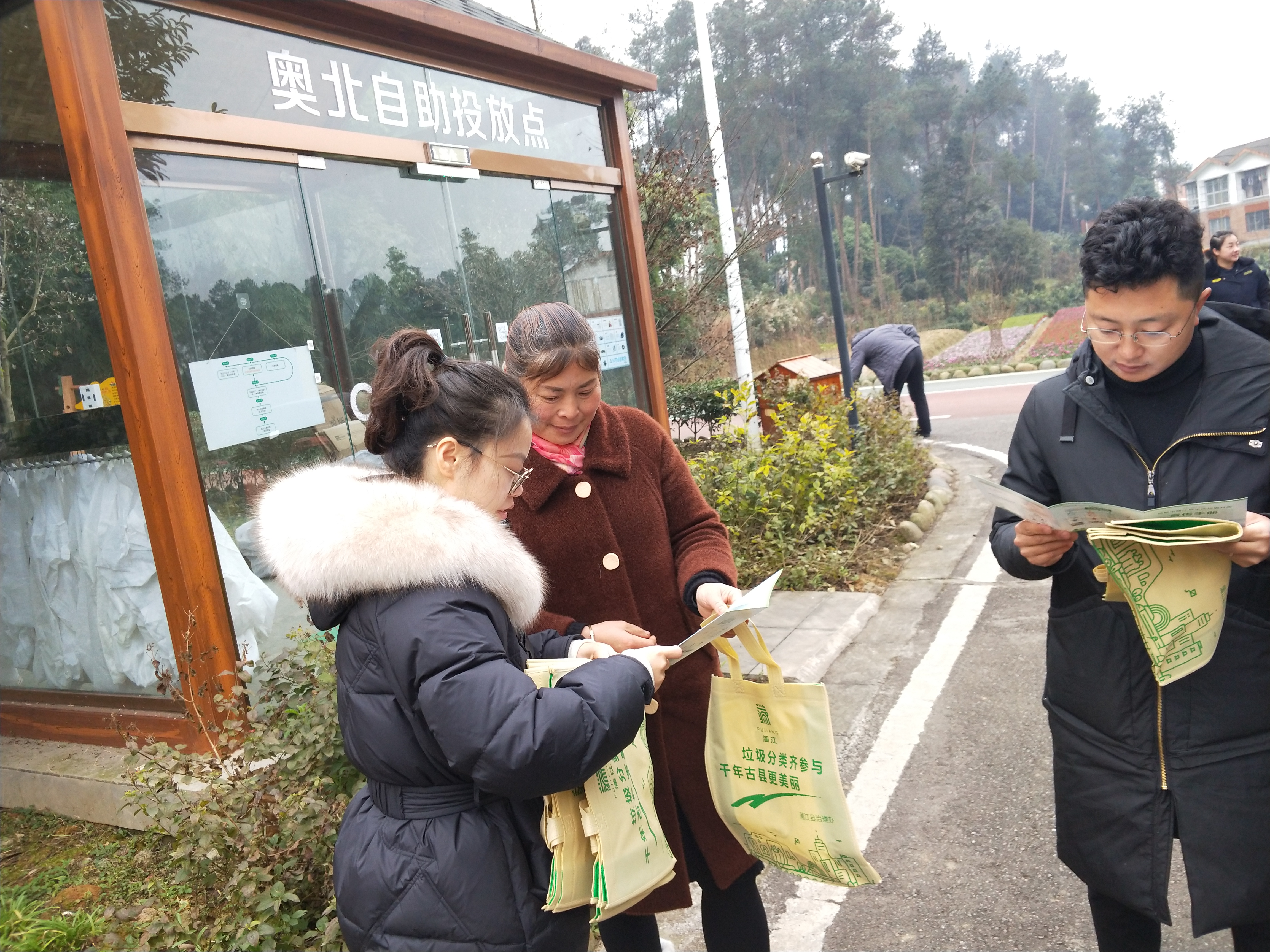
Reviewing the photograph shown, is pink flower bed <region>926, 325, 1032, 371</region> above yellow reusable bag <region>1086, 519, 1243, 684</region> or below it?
below

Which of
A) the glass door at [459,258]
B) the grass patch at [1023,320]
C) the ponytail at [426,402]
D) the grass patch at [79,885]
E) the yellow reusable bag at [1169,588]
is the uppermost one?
the glass door at [459,258]

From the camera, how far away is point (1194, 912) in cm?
Result: 183

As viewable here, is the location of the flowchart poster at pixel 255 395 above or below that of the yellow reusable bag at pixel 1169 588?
above

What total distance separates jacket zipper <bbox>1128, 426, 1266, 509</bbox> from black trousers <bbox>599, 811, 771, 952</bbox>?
1.27 metres

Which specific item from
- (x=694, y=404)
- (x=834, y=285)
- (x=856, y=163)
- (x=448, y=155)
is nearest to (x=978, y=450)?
(x=834, y=285)

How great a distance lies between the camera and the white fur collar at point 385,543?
1.49 m

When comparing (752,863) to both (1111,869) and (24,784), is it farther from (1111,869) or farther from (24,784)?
(24,784)

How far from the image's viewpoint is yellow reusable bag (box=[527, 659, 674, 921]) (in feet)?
5.13

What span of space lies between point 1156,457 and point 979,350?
30.7 meters

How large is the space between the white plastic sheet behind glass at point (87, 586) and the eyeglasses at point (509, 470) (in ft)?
7.51

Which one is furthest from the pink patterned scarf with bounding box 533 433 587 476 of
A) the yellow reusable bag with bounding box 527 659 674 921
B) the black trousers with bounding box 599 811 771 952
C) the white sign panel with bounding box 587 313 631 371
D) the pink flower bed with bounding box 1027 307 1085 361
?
the pink flower bed with bounding box 1027 307 1085 361

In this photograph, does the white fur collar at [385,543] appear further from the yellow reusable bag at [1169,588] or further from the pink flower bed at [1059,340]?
the pink flower bed at [1059,340]

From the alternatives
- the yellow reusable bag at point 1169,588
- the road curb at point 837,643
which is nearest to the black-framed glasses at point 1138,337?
the yellow reusable bag at point 1169,588

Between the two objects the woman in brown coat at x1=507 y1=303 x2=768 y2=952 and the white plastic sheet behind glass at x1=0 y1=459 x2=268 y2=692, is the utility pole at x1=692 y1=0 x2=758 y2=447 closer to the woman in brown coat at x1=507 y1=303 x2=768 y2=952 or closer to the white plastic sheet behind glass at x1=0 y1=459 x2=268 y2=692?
the white plastic sheet behind glass at x1=0 y1=459 x2=268 y2=692
